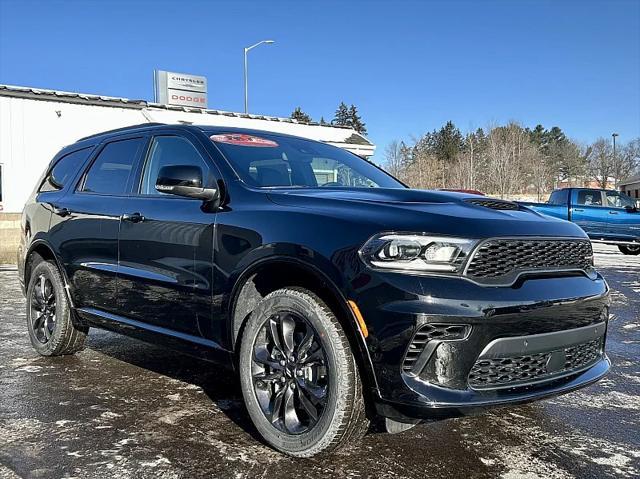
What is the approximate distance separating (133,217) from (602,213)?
1594 centimetres

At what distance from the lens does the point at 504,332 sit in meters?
2.62

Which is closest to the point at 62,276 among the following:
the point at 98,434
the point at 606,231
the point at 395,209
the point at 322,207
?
the point at 98,434

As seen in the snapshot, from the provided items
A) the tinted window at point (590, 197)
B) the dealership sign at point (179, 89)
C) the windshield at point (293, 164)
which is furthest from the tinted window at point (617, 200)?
the dealership sign at point (179, 89)

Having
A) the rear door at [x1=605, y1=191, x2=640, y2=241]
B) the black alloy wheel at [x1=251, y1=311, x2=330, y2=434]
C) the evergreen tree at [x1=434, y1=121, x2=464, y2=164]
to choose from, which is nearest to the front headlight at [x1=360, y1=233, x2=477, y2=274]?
the black alloy wheel at [x1=251, y1=311, x2=330, y2=434]

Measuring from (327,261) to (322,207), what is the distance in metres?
0.35

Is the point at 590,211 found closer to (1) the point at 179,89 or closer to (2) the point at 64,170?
(2) the point at 64,170

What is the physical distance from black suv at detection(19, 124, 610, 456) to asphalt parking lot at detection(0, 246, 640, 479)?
269mm

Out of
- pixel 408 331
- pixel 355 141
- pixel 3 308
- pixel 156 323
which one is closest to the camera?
pixel 408 331

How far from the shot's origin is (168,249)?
3.68 meters

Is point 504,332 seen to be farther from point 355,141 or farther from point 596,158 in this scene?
point 596,158

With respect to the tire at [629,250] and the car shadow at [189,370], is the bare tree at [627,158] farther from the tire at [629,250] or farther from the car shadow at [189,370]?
→ the car shadow at [189,370]

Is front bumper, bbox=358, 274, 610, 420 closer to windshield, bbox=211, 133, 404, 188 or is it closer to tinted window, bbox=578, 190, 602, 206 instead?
windshield, bbox=211, 133, 404, 188

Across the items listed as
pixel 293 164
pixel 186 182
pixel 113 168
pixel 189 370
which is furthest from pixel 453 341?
pixel 113 168

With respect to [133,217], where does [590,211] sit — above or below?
below
